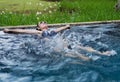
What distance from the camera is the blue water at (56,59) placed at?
724cm

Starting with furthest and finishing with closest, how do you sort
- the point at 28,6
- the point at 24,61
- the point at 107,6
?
1. the point at 28,6
2. the point at 107,6
3. the point at 24,61

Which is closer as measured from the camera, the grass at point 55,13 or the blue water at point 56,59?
the blue water at point 56,59


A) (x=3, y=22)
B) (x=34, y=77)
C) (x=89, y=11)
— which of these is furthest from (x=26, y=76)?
(x=89, y=11)

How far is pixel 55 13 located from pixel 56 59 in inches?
222

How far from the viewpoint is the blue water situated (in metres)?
7.24

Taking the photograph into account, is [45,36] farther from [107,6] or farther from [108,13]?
[107,6]

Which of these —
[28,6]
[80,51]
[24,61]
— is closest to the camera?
[24,61]

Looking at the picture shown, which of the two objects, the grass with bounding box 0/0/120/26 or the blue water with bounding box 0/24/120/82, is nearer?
the blue water with bounding box 0/24/120/82

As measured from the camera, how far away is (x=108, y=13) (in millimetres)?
14172

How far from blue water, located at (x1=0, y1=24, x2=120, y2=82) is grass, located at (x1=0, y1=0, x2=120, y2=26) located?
1582 mm

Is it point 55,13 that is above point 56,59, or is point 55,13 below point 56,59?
below

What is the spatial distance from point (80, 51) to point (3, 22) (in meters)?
4.41

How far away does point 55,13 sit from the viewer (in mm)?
13844

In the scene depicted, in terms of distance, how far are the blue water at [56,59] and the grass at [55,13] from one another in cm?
158
